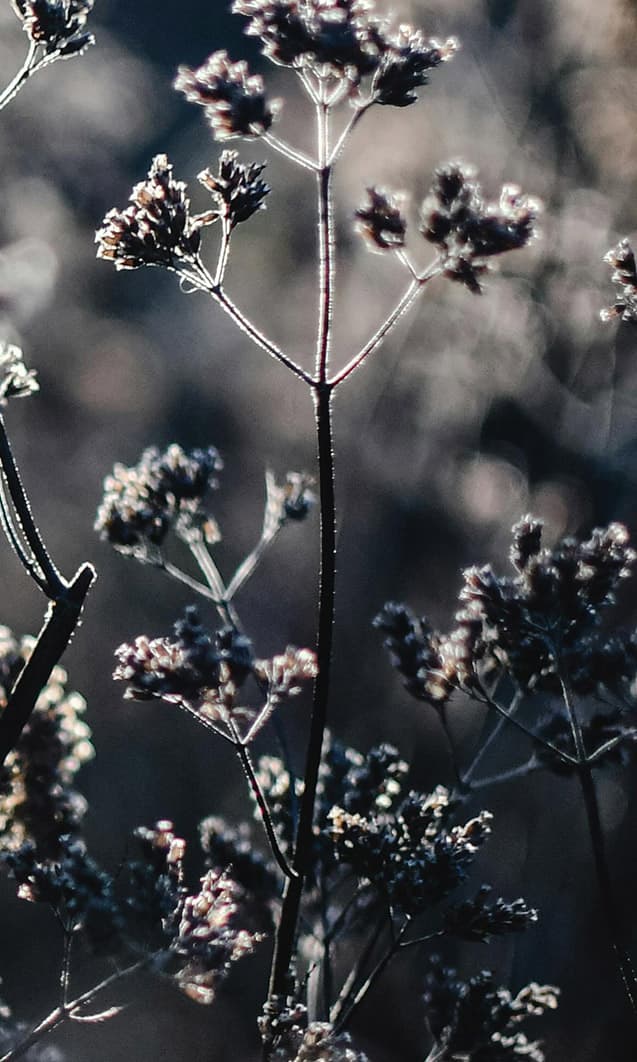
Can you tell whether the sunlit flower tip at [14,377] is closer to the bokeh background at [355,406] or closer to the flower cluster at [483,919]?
the flower cluster at [483,919]

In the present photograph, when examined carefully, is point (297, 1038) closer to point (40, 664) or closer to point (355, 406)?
point (40, 664)

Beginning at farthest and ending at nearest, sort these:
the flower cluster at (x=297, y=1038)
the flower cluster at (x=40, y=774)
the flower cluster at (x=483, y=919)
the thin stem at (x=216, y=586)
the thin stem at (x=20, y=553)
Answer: the thin stem at (x=216, y=586) < the flower cluster at (x=40, y=774) < the flower cluster at (x=483, y=919) < the thin stem at (x=20, y=553) < the flower cluster at (x=297, y=1038)

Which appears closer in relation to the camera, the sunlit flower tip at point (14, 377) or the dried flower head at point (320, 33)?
the dried flower head at point (320, 33)

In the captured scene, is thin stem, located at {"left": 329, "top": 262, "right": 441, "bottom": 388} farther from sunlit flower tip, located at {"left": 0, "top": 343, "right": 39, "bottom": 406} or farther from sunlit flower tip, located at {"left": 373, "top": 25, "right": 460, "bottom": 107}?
sunlit flower tip, located at {"left": 0, "top": 343, "right": 39, "bottom": 406}

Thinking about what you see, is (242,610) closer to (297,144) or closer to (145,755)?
(145,755)

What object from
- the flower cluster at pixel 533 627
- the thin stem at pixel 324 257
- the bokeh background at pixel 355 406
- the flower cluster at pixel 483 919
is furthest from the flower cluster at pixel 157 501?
the bokeh background at pixel 355 406

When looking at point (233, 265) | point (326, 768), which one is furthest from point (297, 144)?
point (326, 768)

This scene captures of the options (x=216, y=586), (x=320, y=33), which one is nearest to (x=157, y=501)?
(x=216, y=586)
